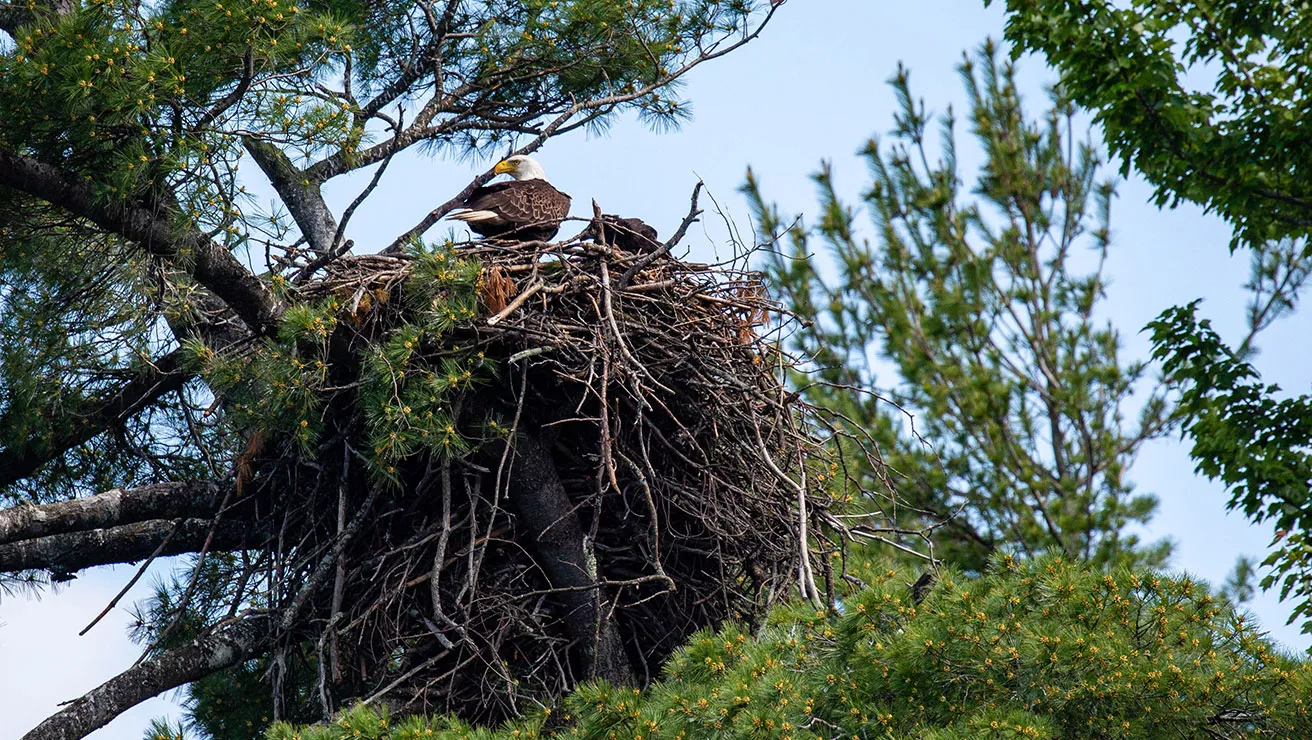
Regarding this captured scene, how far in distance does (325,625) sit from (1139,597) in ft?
10.6

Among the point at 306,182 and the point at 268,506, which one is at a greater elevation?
the point at 306,182

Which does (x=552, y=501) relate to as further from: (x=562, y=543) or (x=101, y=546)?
(x=101, y=546)

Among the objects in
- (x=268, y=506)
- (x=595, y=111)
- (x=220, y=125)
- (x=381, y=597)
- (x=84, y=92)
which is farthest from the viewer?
(x=595, y=111)

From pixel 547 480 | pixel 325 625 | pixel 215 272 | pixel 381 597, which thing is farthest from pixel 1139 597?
pixel 215 272

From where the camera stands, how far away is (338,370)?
5273 mm

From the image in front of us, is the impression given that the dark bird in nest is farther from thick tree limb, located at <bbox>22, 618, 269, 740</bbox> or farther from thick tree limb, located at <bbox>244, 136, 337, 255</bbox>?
thick tree limb, located at <bbox>22, 618, 269, 740</bbox>

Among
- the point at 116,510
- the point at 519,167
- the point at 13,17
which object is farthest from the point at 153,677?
the point at 519,167

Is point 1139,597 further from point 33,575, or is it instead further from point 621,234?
point 33,575

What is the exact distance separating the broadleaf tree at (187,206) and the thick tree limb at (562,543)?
2.85 feet

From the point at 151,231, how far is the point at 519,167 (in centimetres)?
266

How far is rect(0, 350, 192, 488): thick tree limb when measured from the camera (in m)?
6.11

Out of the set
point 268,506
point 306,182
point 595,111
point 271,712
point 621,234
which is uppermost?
point 595,111

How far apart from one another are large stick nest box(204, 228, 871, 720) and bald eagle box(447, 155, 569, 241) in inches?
19.7

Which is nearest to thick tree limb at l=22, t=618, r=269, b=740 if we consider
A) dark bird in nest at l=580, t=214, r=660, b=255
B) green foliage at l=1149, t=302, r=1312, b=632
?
dark bird in nest at l=580, t=214, r=660, b=255
